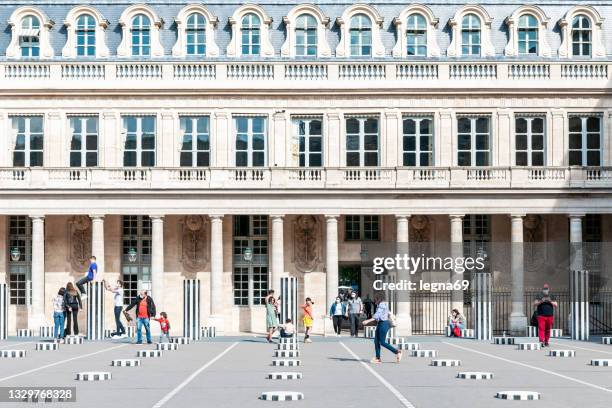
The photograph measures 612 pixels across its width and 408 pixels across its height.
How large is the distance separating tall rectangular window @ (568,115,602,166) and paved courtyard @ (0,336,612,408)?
63.9ft

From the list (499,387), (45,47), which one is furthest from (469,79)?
(499,387)

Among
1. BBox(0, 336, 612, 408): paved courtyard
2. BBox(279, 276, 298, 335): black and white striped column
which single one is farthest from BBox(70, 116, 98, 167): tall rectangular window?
BBox(0, 336, 612, 408): paved courtyard

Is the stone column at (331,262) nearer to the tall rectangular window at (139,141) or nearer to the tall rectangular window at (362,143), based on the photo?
the tall rectangular window at (362,143)

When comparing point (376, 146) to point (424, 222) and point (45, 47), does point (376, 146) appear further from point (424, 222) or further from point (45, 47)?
point (45, 47)

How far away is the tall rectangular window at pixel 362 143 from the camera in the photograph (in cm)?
6225

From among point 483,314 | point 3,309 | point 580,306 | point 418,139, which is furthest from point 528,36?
point 3,309

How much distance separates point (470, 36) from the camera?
63.2 metres

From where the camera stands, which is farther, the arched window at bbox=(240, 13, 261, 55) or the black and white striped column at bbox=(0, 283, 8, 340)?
the arched window at bbox=(240, 13, 261, 55)

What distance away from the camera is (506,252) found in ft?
205

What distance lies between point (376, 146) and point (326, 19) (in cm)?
626

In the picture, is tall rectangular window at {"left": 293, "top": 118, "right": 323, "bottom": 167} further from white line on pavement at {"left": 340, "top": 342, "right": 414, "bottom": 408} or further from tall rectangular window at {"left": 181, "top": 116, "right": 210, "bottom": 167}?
white line on pavement at {"left": 340, "top": 342, "right": 414, "bottom": 408}

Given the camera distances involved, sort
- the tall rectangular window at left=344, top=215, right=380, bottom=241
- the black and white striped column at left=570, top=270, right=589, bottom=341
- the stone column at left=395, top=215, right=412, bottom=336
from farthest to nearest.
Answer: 1. the tall rectangular window at left=344, top=215, right=380, bottom=241
2. the stone column at left=395, top=215, right=412, bottom=336
3. the black and white striped column at left=570, top=270, right=589, bottom=341

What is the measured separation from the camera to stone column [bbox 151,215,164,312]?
6059 centimetres

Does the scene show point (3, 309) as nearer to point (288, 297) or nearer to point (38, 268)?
point (38, 268)
